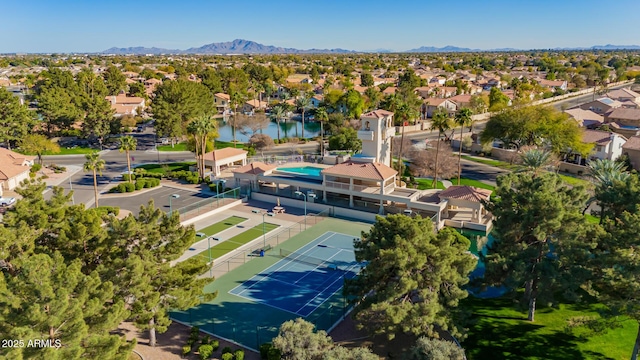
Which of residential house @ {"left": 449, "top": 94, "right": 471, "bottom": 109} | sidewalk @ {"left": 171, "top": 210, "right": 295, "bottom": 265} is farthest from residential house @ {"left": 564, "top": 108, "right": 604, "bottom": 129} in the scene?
sidewalk @ {"left": 171, "top": 210, "right": 295, "bottom": 265}

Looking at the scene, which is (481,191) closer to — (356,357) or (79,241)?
(356,357)

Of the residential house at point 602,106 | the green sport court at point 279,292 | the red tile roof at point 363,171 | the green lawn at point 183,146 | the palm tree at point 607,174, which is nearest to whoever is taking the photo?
the green sport court at point 279,292

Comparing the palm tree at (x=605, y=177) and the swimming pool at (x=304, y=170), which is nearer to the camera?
the palm tree at (x=605, y=177)

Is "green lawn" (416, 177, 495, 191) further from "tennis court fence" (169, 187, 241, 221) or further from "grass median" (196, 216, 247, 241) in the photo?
"grass median" (196, 216, 247, 241)

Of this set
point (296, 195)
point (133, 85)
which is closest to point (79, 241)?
point (296, 195)

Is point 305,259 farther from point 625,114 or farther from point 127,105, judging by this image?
point 127,105

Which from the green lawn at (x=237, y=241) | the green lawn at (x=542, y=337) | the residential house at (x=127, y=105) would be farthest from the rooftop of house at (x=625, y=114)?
the residential house at (x=127, y=105)

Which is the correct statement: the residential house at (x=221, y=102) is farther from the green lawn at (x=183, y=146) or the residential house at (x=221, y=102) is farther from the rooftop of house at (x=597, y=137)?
the rooftop of house at (x=597, y=137)
